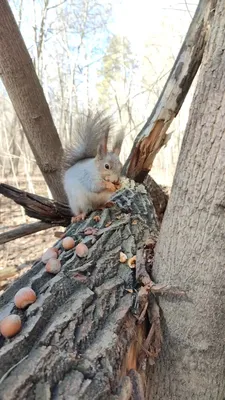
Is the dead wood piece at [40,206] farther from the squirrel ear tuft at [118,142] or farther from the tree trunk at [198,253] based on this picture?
the tree trunk at [198,253]

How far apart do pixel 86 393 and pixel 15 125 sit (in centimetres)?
531

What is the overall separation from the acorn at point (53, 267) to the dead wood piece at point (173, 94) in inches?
23.3

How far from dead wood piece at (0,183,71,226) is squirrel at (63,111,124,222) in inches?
2.8

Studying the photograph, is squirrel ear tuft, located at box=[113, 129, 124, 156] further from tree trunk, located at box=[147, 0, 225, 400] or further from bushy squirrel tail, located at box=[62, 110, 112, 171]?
tree trunk, located at box=[147, 0, 225, 400]

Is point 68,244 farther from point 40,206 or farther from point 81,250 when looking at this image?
point 40,206

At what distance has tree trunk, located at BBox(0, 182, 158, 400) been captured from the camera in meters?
0.43

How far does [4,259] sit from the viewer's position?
3.02m

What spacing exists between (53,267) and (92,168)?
1.76 ft

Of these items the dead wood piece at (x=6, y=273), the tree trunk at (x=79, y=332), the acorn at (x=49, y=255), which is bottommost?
the dead wood piece at (x=6, y=273)

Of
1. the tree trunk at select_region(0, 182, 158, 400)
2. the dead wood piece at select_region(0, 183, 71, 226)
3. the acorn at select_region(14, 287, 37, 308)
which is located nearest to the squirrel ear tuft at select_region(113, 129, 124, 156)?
the dead wood piece at select_region(0, 183, 71, 226)

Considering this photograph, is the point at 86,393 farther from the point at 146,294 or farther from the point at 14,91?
the point at 14,91

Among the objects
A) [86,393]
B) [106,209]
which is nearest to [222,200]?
[86,393]

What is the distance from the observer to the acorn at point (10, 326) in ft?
1.54

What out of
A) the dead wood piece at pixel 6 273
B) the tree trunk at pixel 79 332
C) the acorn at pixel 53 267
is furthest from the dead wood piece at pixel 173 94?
the dead wood piece at pixel 6 273
